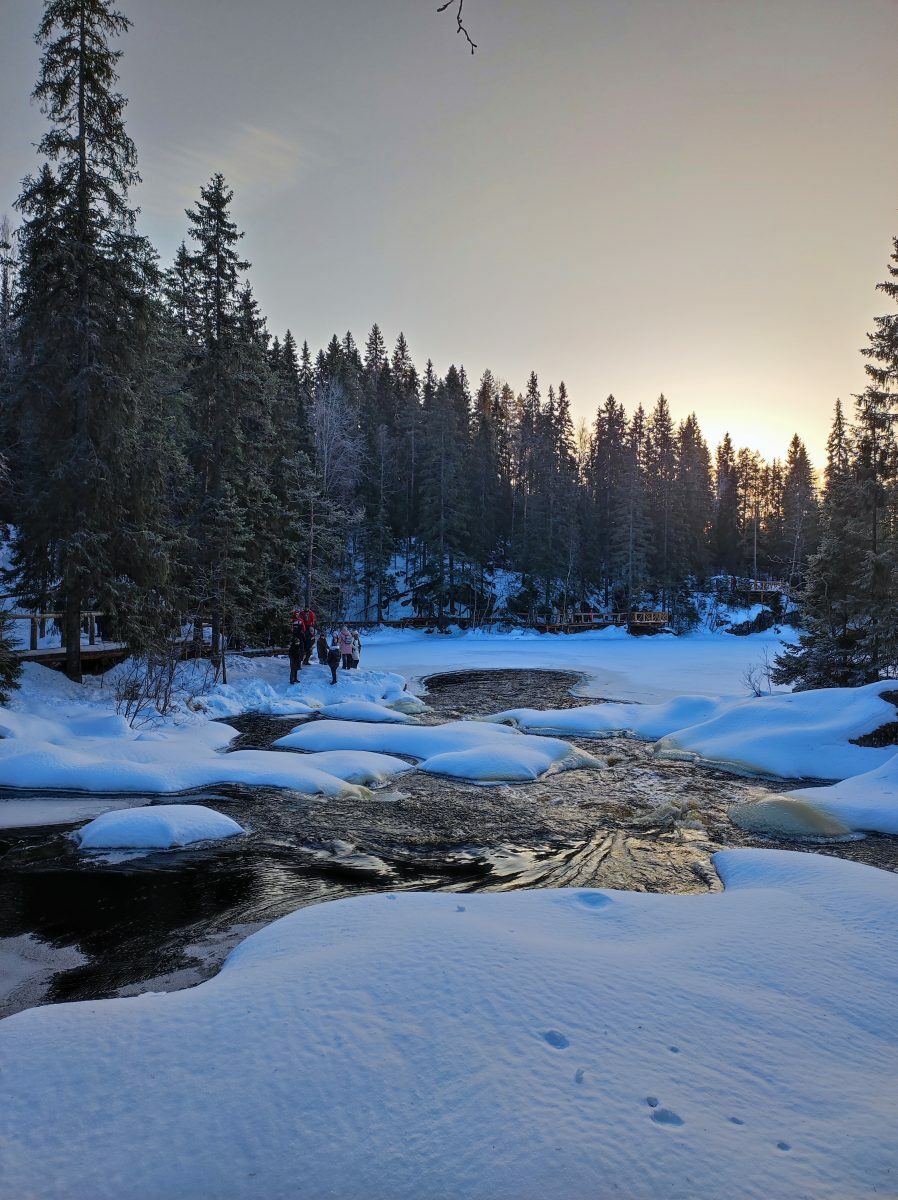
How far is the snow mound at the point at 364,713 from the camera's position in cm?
1520

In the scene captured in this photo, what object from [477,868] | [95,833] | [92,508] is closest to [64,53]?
[92,508]

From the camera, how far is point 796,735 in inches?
444

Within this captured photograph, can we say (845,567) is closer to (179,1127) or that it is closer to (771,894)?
(771,894)

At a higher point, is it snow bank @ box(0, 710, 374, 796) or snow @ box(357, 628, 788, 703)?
snow bank @ box(0, 710, 374, 796)

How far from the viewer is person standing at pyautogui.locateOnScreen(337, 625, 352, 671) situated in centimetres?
Answer: 2156

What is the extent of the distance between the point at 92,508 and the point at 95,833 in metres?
9.93

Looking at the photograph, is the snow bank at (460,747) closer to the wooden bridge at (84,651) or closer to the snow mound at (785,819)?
the snow mound at (785,819)

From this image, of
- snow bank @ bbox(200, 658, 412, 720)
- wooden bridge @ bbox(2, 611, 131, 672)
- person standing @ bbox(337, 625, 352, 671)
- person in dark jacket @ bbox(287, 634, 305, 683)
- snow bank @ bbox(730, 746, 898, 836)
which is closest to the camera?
snow bank @ bbox(730, 746, 898, 836)

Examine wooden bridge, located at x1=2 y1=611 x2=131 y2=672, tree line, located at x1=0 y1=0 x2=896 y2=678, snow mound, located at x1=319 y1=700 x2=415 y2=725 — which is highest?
tree line, located at x1=0 y1=0 x2=896 y2=678

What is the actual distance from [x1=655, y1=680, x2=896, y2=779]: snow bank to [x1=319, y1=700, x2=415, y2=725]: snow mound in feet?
19.3

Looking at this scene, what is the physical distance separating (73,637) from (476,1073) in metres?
15.2

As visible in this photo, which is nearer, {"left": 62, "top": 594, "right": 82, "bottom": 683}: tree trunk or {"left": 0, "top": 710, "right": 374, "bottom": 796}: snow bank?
{"left": 0, "top": 710, "right": 374, "bottom": 796}: snow bank

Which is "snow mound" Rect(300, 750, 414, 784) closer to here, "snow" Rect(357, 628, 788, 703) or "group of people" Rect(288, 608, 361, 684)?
"group of people" Rect(288, 608, 361, 684)

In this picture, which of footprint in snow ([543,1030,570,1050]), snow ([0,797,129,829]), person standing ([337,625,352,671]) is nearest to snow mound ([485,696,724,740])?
person standing ([337,625,352,671])
